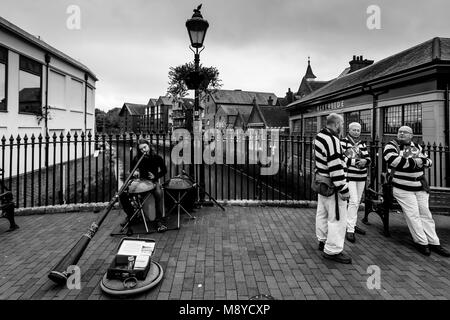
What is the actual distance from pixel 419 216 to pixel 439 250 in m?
0.55

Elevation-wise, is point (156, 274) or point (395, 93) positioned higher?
point (395, 93)

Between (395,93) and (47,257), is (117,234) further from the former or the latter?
(395,93)

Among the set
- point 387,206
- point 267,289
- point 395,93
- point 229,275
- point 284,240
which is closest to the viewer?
point 267,289

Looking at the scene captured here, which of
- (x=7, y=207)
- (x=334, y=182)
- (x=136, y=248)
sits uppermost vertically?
(x=334, y=182)

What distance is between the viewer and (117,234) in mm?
5191

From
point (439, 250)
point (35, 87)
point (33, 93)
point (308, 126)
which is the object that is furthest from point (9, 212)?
point (308, 126)

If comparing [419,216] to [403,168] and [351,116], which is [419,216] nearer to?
[403,168]

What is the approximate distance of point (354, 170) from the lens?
5141 mm

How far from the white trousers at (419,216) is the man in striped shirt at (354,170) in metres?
0.63

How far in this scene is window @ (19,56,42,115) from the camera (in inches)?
478

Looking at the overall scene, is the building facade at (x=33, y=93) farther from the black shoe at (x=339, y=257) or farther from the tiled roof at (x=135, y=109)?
the tiled roof at (x=135, y=109)
